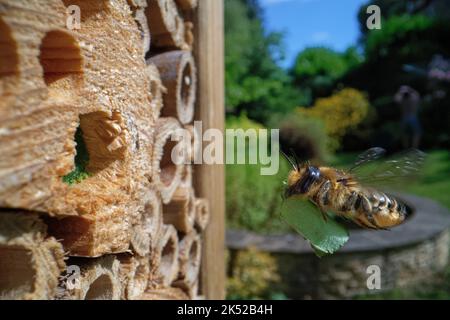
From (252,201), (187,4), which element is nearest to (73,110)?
(187,4)

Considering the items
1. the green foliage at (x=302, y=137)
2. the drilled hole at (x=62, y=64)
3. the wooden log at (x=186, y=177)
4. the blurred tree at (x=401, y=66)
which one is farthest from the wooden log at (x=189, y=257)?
the blurred tree at (x=401, y=66)

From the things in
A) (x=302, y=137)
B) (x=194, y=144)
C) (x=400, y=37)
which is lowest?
(x=194, y=144)

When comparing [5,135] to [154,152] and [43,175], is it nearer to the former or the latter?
[43,175]

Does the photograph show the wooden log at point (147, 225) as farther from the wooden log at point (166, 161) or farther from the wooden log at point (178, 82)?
the wooden log at point (178, 82)

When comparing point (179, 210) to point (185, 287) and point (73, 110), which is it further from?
point (73, 110)

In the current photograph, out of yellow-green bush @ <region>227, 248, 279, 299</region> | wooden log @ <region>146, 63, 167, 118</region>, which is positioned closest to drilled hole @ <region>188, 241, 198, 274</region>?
wooden log @ <region>146, 63, 167, 118</region>

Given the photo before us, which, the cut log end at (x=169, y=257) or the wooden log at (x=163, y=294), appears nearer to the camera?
the wooden log at (x=163, y=294)
